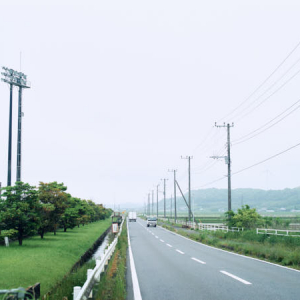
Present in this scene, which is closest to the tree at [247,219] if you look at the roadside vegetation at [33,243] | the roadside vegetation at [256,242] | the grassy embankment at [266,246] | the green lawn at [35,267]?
the roadside vegetation at [256,242]

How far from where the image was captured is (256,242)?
24422 mm

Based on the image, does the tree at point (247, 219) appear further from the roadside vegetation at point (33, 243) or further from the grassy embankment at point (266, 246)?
the roadside vegetation at point (33, 243)

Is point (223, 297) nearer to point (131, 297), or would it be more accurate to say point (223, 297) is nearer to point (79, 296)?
point (131, 297)

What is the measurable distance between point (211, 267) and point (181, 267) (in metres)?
1.21

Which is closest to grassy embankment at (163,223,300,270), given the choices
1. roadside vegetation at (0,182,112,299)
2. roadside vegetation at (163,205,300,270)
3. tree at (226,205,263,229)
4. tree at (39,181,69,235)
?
roadside vegetation at (163,205,300,270)

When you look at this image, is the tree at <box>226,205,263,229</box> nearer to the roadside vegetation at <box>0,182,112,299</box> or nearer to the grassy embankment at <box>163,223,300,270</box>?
the grassy embankment at <box>163,223,300,270</box>

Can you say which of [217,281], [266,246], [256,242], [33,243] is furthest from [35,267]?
[256,242]

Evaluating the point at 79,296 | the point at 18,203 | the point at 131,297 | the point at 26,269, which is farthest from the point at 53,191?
the point at 79,296

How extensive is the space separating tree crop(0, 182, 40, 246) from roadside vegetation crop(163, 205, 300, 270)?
13.4 m

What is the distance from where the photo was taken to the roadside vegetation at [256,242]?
1627 cm

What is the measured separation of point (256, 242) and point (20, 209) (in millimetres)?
16533

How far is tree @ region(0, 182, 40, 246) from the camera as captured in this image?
78.0 ft

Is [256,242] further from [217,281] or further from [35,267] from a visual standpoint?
[35,267]

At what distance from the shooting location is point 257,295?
28.3 feet
